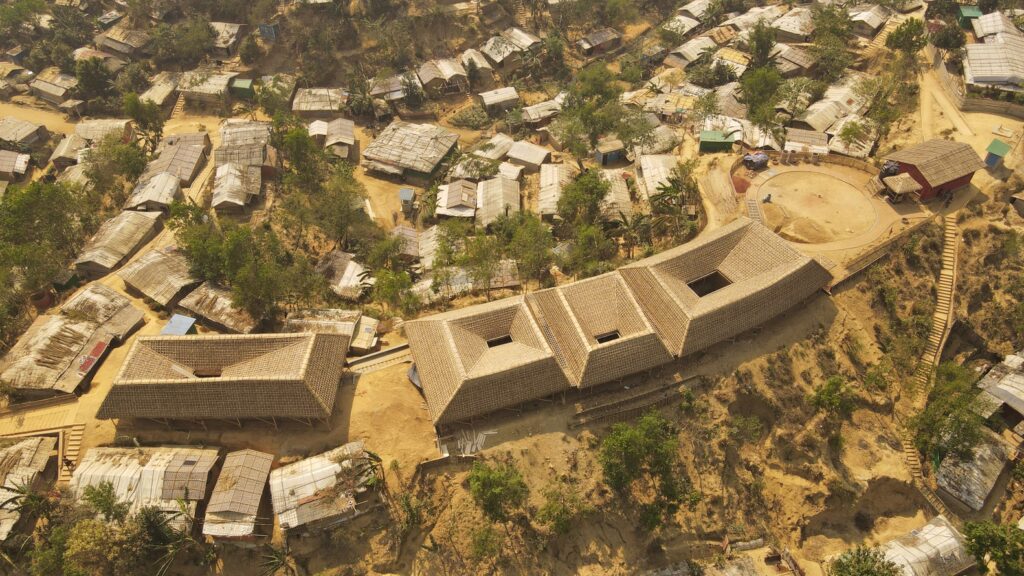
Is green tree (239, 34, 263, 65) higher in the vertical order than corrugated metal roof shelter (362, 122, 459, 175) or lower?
higher

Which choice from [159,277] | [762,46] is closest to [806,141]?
[762,46]

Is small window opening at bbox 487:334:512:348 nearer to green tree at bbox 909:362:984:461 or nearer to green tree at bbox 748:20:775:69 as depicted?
green tree at bbox 909:362:984:461

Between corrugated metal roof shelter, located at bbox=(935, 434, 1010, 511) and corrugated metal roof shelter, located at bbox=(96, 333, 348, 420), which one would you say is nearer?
corrugated metal roof shelter, located at bbox=(96, 333, 348, 420)

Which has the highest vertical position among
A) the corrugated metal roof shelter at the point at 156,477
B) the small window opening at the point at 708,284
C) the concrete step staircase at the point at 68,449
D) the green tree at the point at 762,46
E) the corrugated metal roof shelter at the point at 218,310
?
the green tree at the point at 762,46

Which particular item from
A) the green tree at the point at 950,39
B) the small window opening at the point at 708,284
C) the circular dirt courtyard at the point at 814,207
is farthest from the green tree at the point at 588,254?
the green tree at the point at 950,39

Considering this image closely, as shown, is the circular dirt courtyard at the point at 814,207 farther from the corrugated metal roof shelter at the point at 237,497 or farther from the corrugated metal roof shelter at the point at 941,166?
the corrugated metal roof shelter at the point at 237,497

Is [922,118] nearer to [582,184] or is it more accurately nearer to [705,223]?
[705,223]

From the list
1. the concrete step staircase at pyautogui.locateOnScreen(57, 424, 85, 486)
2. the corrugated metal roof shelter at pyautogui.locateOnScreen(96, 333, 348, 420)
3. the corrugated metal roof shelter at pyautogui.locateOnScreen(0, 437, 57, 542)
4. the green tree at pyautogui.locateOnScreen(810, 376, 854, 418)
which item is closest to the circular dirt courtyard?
the green tree at pyautogui.locateOnScreen(810, 376, 854, 418)
